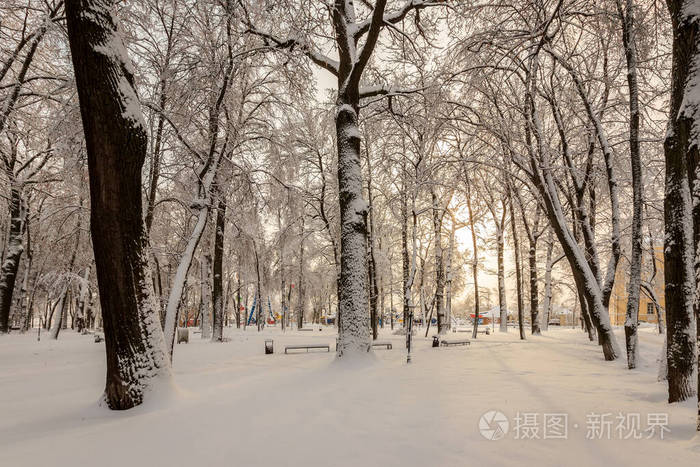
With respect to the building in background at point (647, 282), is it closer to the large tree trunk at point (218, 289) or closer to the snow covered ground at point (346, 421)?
the snow covered ground at point (346, 421)

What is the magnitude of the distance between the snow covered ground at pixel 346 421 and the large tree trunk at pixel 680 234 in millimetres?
462

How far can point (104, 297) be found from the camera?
4359 millimetres

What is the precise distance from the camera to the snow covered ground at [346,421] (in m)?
3.12

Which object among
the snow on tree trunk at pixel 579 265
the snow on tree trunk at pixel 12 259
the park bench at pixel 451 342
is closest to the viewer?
the snow on tree trunk at pixel 579 265

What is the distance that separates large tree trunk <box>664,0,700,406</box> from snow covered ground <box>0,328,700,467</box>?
46 cm

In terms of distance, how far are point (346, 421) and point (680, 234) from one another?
4.59 metres

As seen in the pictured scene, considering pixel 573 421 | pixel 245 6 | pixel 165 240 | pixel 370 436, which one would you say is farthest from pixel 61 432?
pixel 165 240

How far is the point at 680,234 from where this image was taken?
4.60m

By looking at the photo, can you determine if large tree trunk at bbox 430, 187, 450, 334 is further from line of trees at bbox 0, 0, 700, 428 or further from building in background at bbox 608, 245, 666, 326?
building in background at bbox 608, 245, 666, 326

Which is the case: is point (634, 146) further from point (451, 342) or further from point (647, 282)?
point (451, 342)

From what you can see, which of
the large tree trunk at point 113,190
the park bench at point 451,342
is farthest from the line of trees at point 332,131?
the park bench at point 451,342

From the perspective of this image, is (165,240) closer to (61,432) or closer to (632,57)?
(61,432)

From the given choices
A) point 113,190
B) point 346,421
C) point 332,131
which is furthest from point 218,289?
point 346,421

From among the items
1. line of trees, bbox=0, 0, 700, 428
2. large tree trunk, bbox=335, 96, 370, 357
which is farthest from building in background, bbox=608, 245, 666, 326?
large tree trunk, bbox=335, 96, 370, 357
